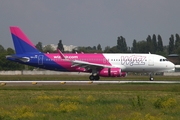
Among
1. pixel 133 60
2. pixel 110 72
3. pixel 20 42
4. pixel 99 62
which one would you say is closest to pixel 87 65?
pixel 99 62

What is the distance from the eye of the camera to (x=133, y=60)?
55500 mm

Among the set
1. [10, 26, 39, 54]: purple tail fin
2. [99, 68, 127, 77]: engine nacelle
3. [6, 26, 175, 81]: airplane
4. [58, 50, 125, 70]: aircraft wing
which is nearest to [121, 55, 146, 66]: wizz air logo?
[6, 26, 175, 81]: airplane

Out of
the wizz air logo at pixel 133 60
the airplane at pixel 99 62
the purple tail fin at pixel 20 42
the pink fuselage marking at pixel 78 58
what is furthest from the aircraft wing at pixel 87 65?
A: the purple tail fin at pixel 20 42

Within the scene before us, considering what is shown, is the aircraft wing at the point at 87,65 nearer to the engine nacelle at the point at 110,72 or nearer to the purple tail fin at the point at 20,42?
the engine nacelle at the point at 110,72

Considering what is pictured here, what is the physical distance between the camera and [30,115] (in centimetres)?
1853

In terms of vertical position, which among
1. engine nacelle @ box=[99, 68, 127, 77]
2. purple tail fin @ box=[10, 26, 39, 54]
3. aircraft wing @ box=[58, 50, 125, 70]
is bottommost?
engine nacelle @ box=[99, 68, 127, 77]

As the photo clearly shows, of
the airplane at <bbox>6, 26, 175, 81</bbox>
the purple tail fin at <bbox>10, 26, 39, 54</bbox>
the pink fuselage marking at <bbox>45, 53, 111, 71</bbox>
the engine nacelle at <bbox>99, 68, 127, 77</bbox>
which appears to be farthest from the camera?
the purple tail fin at <bbox>10, 26, 39, 54</bbox>

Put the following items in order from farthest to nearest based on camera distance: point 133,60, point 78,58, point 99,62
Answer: point 78,58 < point 99,62 < point 133,60

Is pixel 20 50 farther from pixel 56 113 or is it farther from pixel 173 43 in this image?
pixel 173 43

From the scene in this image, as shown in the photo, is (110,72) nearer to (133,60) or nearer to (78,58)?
(133,60)

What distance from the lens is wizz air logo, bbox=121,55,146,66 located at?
55.5 m

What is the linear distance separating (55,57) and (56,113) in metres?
37.6

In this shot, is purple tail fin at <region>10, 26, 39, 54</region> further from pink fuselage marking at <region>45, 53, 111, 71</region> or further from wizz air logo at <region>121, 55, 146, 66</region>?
wizz air logo at <region>121, 55, 146, 66</region>

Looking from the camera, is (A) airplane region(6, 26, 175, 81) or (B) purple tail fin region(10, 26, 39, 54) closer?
(A) airplane region(6, 26, 175, 81)
